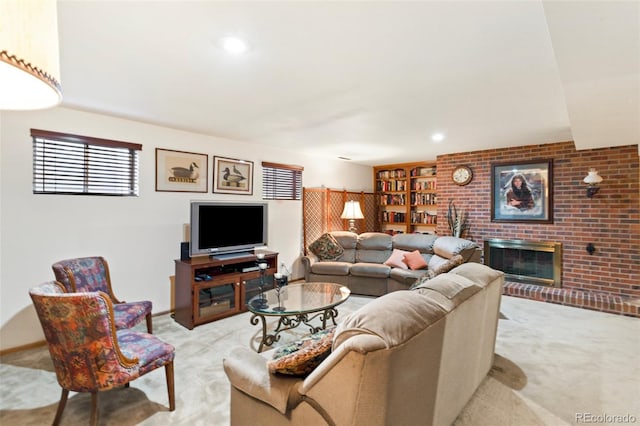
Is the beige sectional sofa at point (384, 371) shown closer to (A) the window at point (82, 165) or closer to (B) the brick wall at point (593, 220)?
(A) the window at point (82, 165)

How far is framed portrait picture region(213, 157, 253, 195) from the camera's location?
175 inches

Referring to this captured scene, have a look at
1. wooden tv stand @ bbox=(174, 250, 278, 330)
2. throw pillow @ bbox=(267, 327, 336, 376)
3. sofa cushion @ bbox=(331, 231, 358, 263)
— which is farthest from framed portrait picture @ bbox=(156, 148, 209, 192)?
throw pillow @ bbox=(267, 327, 336, 376)

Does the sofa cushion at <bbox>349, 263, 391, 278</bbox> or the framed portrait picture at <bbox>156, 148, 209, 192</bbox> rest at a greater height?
the framed portrait picture at <bbox>156, 148, 209, 192</bbox>

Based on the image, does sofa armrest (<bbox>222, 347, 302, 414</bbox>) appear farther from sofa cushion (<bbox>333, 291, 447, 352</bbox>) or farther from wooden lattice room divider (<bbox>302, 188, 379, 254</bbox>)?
wooden lattice room divider (<bbox>302, 188, 379, 254</bbox>)

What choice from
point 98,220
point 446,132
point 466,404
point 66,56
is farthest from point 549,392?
point 98,220

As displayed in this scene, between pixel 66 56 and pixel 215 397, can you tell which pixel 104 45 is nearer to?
pixel 66 56

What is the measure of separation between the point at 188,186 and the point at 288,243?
1.88 metres

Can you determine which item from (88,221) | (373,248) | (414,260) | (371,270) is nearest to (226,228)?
(88,221)

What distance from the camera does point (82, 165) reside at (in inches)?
130

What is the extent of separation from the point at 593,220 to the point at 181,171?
18.4 ft

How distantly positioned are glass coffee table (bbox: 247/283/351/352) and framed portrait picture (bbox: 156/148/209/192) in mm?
1858

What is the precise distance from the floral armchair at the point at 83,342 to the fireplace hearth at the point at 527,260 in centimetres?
515

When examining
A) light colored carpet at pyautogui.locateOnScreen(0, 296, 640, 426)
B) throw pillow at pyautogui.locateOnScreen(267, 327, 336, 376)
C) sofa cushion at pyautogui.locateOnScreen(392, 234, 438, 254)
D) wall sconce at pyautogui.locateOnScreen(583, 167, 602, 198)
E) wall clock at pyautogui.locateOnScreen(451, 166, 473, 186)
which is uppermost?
wall clock at pyautogui.locateOnScreen(451, 166, 473, 186)

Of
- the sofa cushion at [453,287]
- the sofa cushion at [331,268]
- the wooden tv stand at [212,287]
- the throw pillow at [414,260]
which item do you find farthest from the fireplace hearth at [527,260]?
the wooden tv stand at [212,287]
